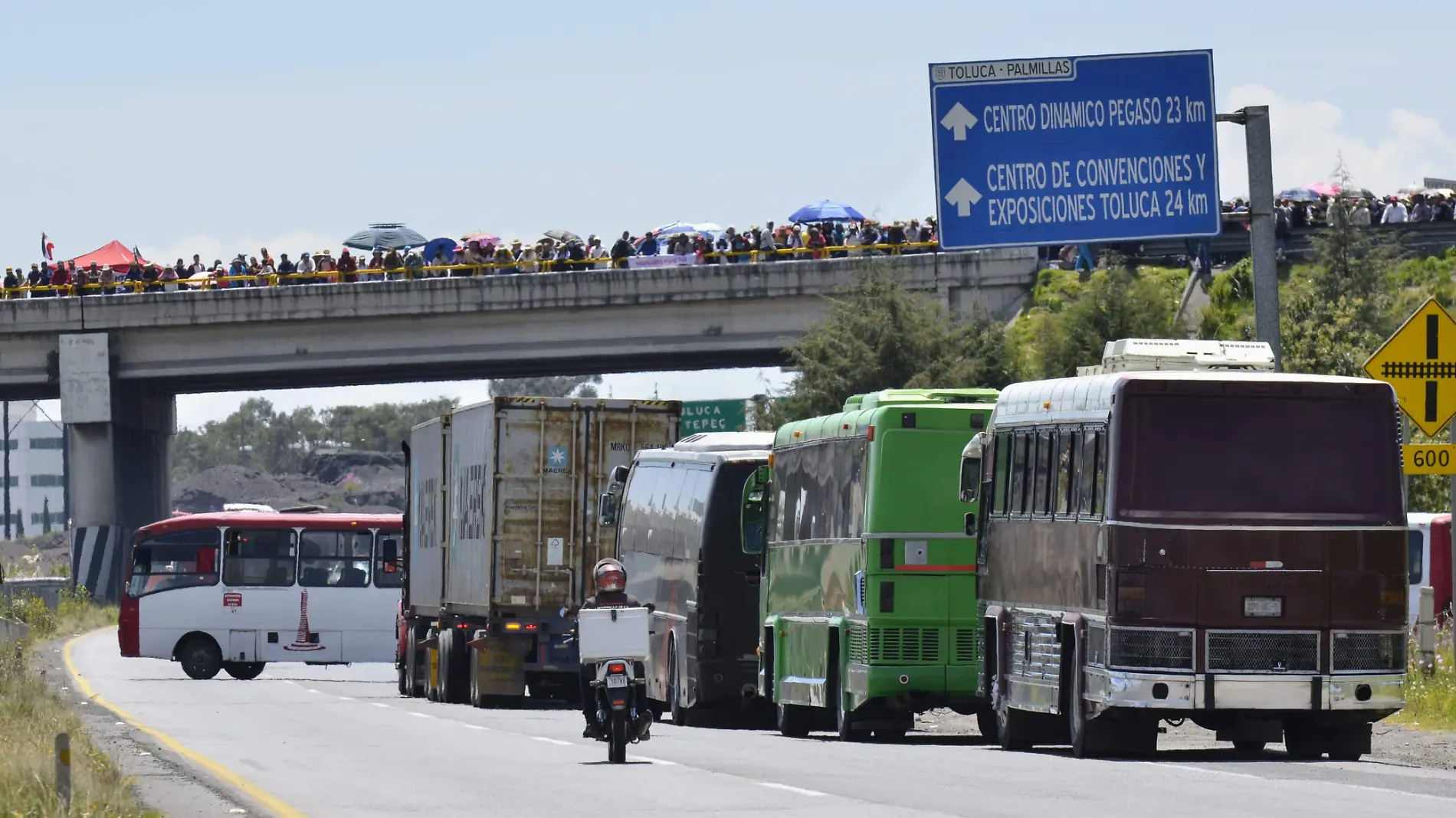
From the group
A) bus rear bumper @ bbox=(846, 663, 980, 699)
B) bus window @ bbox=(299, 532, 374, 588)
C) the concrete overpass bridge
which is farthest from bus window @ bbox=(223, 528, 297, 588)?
bus rear bumper @ bbox=(846, 663, 980, 699)

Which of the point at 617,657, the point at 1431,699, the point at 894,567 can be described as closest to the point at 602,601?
the point at 617,657

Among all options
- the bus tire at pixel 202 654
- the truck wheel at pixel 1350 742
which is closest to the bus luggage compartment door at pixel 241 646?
the bus tire at pixel 202 654

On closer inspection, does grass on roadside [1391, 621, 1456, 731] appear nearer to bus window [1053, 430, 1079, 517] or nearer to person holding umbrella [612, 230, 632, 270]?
bus window [1053, 430, 1079, 517]

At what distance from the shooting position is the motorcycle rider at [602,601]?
20844 mm

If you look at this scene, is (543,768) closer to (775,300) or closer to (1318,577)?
(1318,577)

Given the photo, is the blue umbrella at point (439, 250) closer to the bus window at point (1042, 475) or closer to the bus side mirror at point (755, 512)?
the bus side mirror at point (755, 512)

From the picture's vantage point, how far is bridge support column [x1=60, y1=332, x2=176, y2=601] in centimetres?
7356

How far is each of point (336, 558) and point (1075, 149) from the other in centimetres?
2296

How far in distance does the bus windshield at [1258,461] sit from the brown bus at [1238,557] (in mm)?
11

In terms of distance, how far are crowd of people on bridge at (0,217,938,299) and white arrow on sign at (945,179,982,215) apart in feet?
129

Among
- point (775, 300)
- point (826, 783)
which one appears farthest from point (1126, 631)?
point (775, 300)

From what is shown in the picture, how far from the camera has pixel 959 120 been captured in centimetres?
2784

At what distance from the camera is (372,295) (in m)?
71.6

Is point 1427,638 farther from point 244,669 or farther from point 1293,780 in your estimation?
point 244,669
